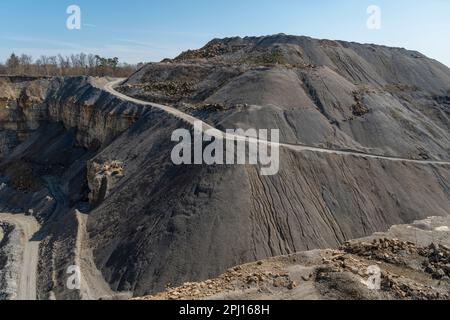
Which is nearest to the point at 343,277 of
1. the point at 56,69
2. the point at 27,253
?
the point at 27,253

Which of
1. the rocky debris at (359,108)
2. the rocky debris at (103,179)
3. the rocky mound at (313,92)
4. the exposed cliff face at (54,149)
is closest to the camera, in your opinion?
the exposed cliff face at (54,149)

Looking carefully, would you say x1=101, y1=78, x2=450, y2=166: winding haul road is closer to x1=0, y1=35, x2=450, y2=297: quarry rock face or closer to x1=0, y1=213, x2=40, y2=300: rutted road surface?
x1=0, y1=35, x2=450, y2=297: quarry rock face

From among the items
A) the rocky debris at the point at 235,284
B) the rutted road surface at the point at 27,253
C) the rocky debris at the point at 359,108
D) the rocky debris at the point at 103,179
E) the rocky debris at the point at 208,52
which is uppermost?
the rocky debris at the point at 208,52

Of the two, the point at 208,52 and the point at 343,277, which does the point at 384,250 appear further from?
the point at 208,52

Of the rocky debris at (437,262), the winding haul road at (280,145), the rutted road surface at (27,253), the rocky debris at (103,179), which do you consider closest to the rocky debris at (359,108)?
the winding haul road at (280,145)

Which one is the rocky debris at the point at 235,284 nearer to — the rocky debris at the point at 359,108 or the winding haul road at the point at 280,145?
the winding haul road at the point at 280,145

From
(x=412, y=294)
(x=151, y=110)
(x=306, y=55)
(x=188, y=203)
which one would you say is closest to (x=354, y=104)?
(x=306, y=55)

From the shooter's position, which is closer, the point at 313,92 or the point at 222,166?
the point at 222,166
